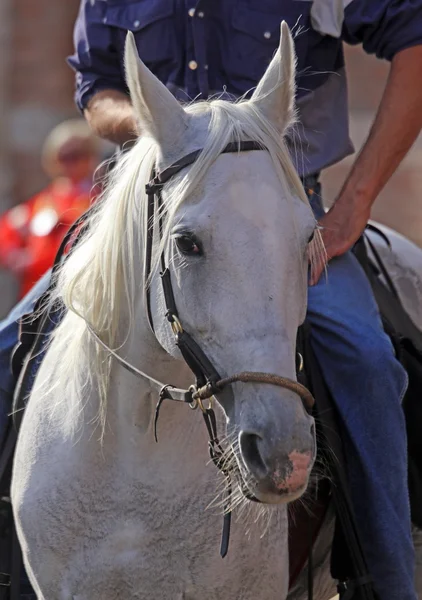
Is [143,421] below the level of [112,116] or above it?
below

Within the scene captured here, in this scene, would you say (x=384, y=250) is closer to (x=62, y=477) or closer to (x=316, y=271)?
(x=316, y=271)

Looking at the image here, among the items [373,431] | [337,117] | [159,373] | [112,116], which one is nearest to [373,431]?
[373,431]

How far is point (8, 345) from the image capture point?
3871 mm

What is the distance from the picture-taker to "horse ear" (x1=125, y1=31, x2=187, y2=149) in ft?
9.75

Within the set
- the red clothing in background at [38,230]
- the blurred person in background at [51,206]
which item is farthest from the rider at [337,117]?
the blurred person in background at [51,206]

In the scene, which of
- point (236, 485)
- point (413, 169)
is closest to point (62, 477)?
point (236, 485)

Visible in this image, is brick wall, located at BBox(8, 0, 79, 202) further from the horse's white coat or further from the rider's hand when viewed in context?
the horse's white coat

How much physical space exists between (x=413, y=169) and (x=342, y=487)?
6.56 meters

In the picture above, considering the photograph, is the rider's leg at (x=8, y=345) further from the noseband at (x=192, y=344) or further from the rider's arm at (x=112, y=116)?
the noseband at (x=192, y=344)

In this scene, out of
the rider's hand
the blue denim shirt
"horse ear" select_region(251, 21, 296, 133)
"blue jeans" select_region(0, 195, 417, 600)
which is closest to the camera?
"horse ear" select_region(251, 21, 296, 133)

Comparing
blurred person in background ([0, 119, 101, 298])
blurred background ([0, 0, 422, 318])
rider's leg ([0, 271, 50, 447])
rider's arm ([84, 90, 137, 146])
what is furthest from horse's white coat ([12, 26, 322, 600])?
blurred background ([0, 0, 422, 318])

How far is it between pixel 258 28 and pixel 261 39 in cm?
4

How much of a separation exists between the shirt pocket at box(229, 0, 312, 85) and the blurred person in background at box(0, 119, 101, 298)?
3.78 m

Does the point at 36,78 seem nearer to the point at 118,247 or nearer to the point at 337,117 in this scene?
the point at 337,117
